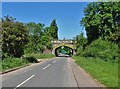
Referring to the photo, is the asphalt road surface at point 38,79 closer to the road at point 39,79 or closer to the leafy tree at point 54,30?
the road at point 39,79

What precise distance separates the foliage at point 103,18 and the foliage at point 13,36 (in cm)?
2365

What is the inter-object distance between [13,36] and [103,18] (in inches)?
1139

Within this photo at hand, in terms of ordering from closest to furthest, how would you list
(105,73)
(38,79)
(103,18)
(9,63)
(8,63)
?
(38,79)
(105,73)
(8,63)
(9,63)
(103,18)

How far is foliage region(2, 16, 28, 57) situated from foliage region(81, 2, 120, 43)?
2365 cm

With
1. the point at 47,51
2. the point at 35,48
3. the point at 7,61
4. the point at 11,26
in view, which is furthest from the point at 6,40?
the point at 47,51

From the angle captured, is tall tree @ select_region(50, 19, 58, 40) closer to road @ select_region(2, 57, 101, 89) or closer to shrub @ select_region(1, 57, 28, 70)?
shrub @ select_region(1, 57, 28, 70)

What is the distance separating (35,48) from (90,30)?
48.7 feet

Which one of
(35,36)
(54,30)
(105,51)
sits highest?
(54,30)

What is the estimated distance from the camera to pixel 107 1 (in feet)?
219

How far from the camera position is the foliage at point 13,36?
4011cm

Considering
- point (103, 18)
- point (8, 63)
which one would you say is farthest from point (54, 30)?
point (8, 63)

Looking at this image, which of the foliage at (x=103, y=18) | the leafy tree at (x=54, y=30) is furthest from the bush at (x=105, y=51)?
the leafy tree at (x=54, y=30)

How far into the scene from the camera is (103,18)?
64.7 metres

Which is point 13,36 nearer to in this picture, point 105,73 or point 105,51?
point 105,51
